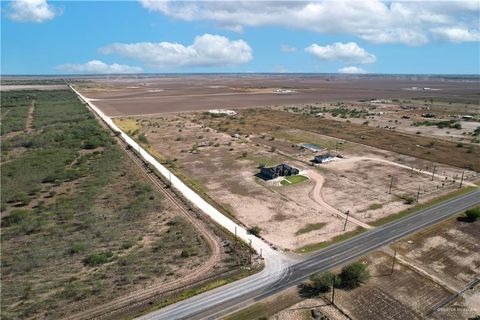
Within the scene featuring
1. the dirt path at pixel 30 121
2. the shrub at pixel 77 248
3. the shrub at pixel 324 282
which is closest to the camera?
the shrub at pixel 324 282

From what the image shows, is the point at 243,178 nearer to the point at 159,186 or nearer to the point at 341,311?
the point at 159,186

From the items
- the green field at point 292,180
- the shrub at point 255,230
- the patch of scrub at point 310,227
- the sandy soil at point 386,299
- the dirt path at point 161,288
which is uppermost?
the green field at point 292,180

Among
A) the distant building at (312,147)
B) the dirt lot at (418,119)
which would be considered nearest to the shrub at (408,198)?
the distant building at (312,147)

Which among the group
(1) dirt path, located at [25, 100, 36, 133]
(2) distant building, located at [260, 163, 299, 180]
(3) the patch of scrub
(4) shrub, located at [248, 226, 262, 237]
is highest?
(1) dirt path, located at [25, 100, 36, 133]

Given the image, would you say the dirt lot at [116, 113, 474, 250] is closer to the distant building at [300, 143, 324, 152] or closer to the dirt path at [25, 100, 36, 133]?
the distant building at [300, 143, 324, 152]

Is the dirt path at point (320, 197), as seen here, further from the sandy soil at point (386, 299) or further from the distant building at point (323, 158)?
the sandy soil at point (386, 299)

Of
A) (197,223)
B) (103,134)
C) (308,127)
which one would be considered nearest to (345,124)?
(308,127)

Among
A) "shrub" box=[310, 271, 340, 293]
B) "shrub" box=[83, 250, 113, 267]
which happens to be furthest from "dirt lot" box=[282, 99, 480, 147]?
"shrub" box=[83, 250, 113, 267]
